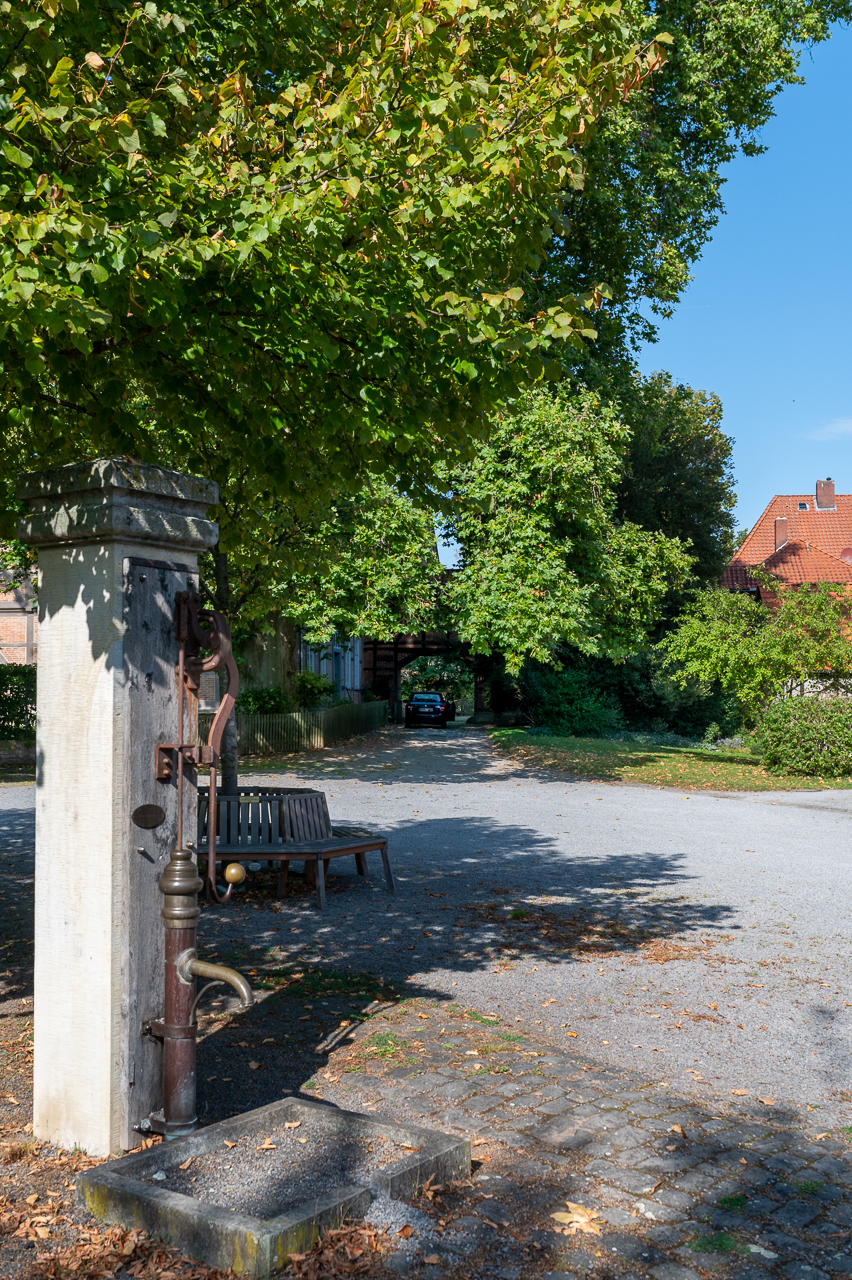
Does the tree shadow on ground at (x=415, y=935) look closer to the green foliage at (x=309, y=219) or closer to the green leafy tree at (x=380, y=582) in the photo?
the green foliage at (x=309, y=219)

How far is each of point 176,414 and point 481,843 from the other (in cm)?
773

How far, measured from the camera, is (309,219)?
179 inches

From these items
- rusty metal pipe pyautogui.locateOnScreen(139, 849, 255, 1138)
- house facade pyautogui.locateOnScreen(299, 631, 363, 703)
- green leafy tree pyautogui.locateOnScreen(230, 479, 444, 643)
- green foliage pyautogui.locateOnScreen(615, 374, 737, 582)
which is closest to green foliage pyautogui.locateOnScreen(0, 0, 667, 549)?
rusty metal pipe pyautogui.locateOnScreen(139, 849, 255, 1138)

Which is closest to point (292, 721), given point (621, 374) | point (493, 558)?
point (493, 558)

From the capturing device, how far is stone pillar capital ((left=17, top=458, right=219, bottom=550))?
362 cm

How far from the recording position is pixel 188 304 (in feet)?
16.1

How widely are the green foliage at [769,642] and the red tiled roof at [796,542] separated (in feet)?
55.2

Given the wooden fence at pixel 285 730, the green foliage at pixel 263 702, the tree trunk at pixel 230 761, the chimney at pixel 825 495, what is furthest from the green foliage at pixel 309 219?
the chimney at pixel 825 495

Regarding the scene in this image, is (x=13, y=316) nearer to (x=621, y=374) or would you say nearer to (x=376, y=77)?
(x=376, y=77)

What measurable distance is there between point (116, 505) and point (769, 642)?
20565 millimetres

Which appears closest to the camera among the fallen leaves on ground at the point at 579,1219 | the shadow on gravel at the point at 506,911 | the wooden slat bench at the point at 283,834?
the fallen leaves on ground at the point at 579,1219

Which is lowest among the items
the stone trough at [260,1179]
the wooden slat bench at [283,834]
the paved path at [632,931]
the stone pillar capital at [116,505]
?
the paved path at [632,931]

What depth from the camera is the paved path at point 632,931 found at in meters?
5.32

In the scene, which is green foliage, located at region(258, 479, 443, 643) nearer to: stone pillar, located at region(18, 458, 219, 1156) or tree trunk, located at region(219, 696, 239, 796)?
tree trunk, located at region(219, 696, 239, 796)
